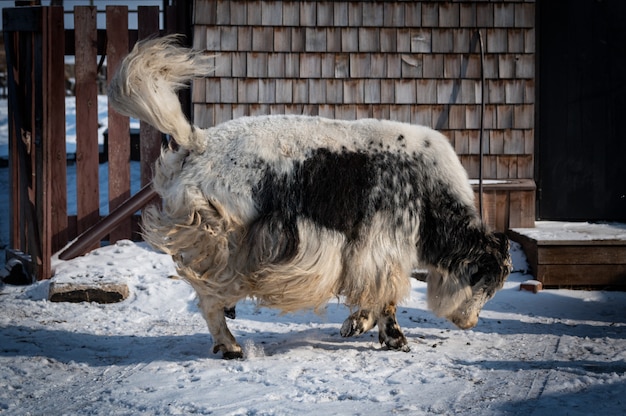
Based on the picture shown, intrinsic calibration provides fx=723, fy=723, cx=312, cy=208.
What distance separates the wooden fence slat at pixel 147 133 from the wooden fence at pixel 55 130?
1 centimetres

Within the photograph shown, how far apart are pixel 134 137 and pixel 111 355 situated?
290 inches

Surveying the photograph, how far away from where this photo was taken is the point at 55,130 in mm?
7320

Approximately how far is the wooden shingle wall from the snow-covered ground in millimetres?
1968

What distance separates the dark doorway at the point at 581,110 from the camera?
26.3ft

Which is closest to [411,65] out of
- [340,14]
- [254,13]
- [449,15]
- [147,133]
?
[449,15]

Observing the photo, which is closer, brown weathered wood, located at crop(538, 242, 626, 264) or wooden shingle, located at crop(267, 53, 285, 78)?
brown weathered wood, located at crop(538, 242, 626, 264)

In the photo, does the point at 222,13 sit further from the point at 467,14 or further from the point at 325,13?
the point at 467,14

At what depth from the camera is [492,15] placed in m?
7.75

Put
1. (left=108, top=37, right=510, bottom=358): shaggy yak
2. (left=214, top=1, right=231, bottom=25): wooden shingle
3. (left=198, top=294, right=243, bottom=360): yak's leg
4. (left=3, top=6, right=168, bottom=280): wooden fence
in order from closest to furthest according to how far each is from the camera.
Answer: (left=108, top=37, right=510, bottom=358): shaggy yak
(left=198, top=294, right=243, bottom=360): yak's leg
(left=3, top=6, right=168, bottom=280): wooden fence
(left=214, top=1, right=231, bottom=25): wooden shingle

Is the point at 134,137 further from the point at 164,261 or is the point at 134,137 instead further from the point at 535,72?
the point at 535,72

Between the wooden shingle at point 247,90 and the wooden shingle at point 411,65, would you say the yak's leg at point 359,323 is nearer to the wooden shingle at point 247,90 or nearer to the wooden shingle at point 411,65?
the wooden shingle at point 247,90

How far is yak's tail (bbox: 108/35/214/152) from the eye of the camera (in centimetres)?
437

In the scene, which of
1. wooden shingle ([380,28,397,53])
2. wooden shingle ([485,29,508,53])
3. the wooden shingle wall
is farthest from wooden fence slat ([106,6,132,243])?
wooden shingle ([485,29,508,53])

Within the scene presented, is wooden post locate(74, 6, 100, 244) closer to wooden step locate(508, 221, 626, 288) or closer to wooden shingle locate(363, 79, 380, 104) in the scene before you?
wooden shingle locate(363, 79, 380, 104)
